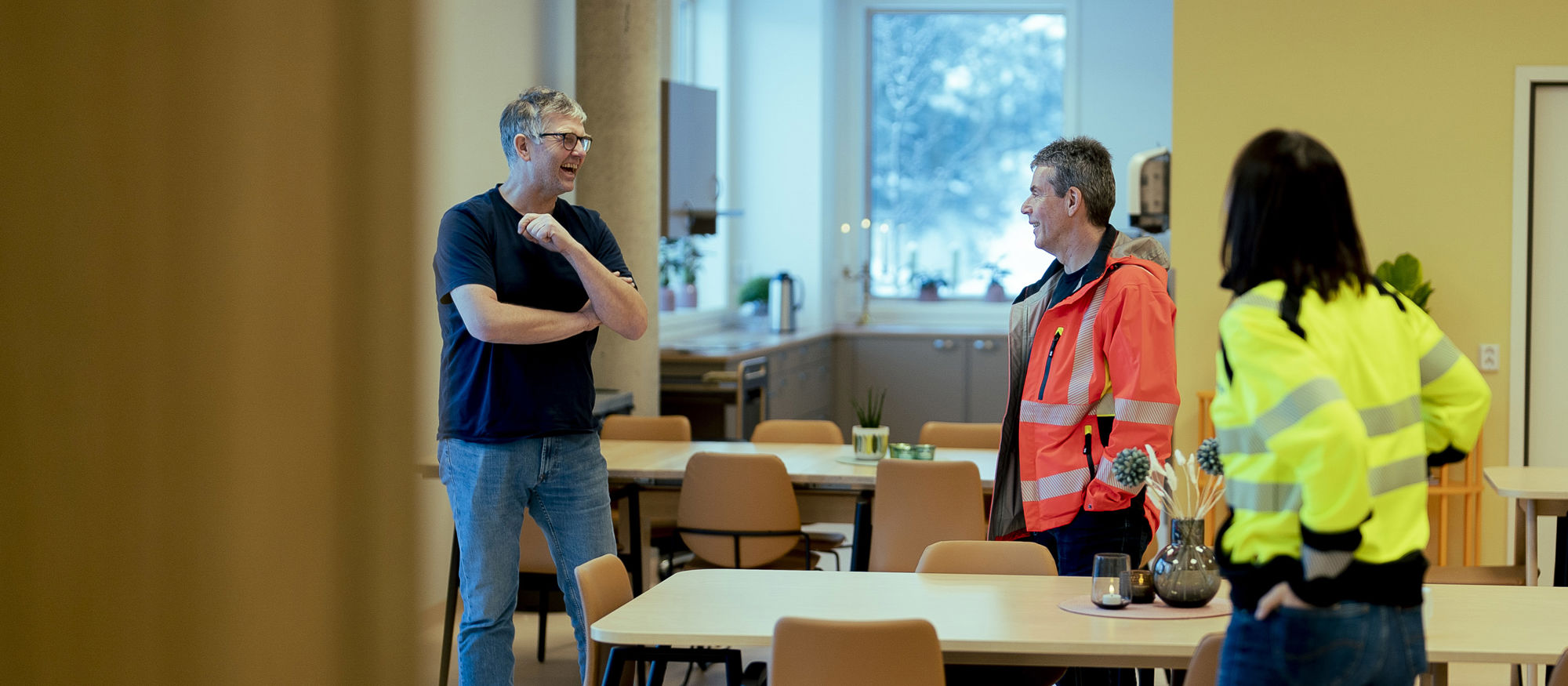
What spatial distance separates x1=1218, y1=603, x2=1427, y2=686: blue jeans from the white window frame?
756cm

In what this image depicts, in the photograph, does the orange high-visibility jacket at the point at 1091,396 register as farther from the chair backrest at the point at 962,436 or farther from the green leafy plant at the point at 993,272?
the green leafy plant at the point at 993,272

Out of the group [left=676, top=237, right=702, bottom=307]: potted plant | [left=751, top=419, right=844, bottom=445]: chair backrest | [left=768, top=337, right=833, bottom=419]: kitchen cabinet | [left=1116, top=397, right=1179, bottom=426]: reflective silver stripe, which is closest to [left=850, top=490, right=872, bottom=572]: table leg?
[left=751, top=419, right=844, bottom=445]: chair backrest

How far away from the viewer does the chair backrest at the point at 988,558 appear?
9.29 feet

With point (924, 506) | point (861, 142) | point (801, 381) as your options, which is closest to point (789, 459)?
point (924, 506)

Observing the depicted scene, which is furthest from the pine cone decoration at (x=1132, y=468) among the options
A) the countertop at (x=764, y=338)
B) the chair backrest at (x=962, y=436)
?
the countertop at (x=764, y=338)

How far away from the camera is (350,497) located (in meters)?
2.98

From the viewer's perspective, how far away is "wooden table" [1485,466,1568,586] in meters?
3.72

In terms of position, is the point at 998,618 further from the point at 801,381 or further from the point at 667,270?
the point at 667,270

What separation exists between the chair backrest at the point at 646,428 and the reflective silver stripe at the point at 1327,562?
3.40 meters

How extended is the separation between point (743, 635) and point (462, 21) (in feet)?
11.0

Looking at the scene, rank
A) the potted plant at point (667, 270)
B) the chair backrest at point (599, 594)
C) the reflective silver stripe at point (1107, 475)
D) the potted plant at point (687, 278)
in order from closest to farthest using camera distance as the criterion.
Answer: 1. the chair backrest at point (599, 594)
2. the reflective silver stripe at point (1107, 475)
3. the potted plant at point (667, 270)
4. the potted plant at point (687, 278)

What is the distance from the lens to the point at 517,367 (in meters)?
2.86

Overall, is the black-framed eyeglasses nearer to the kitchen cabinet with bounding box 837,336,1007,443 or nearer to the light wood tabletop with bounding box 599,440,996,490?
the light wood tabletop with bounding box 599,440,996,490

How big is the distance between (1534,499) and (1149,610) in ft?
6.55
